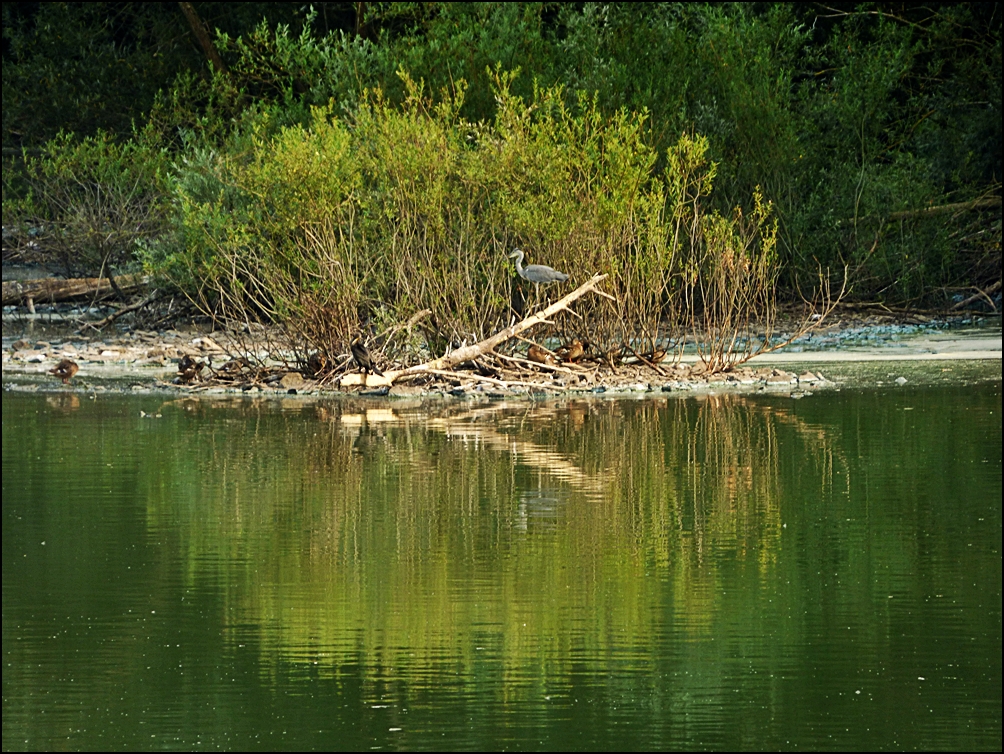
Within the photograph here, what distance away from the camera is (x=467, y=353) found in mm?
17266

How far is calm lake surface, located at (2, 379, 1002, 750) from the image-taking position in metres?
6.11

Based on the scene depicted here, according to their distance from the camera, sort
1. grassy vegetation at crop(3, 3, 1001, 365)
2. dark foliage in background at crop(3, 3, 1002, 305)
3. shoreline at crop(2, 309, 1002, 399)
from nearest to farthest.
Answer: shoreline at crop(2, 309, 1002, 399) < grassy vegetation at crop(3, 3, 1001, 365) < dark foliage in background at crop(3, 3, 1002, 305)

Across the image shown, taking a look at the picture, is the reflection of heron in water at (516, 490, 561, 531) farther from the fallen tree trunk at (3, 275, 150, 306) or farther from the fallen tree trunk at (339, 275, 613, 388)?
the fallen tree trunk at (3, 275, 150, 306)

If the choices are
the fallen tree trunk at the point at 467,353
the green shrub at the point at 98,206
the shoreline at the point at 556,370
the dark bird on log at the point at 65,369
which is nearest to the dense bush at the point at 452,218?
the fallen tree trunk at the point at 467,353

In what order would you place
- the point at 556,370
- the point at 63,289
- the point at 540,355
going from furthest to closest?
the point at 63,289
the point at 540,355
the point at 556,370

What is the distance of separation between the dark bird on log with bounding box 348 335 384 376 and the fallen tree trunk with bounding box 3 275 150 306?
35.2 ft

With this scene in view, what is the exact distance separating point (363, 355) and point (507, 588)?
9.69m

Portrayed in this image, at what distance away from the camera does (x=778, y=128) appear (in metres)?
25.2

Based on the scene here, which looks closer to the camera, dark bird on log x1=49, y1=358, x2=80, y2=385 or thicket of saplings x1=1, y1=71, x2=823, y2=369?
thicket of saplings x1=1, y1=71, x2=823, y2=369

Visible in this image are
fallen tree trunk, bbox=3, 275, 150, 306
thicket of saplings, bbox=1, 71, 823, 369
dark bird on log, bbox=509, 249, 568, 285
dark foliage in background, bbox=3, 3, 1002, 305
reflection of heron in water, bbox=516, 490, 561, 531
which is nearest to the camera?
reflection of heron in water, bbox=516, 490, 561, 531

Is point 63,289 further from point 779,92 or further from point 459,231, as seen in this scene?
point 459,231

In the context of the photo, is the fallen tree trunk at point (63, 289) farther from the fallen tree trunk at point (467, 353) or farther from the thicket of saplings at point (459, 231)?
the fallen tree trunk at point (467, 353)

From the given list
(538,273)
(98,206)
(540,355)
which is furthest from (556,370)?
(98,206)

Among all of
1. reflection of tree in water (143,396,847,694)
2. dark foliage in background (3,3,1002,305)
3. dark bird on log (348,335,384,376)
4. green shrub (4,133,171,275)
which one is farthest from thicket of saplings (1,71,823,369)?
green shrub (4,133,171,275)
